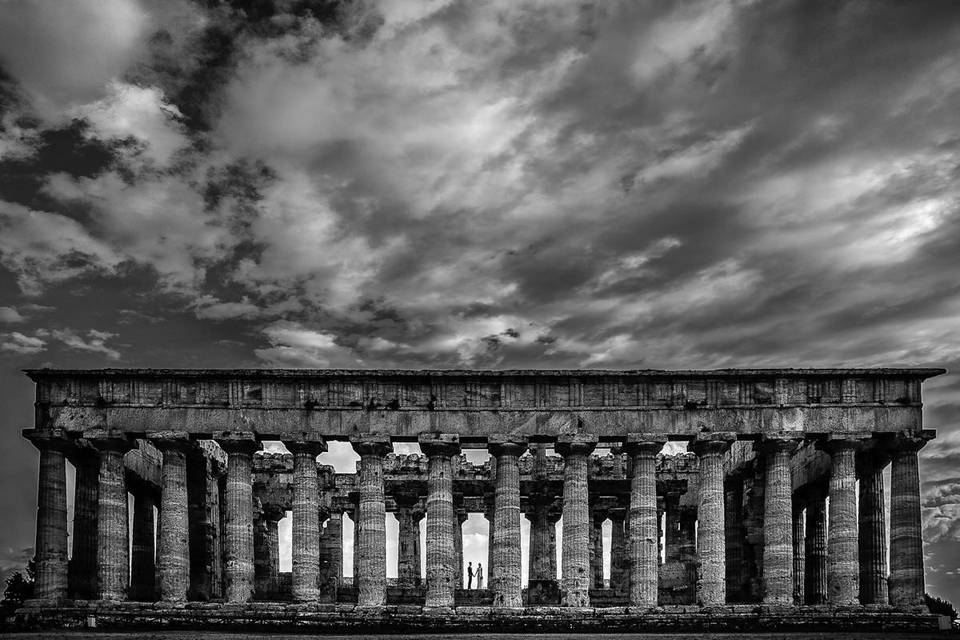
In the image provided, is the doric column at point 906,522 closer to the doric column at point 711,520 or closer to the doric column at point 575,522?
the doric column at point 711,520

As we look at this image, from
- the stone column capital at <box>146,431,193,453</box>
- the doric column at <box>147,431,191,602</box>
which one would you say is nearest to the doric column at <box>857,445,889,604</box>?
the doric column at <box>147,431,191,602</box>

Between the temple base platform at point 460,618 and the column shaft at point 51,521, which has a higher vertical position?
the column shaft at point 51,521

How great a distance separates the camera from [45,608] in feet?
129

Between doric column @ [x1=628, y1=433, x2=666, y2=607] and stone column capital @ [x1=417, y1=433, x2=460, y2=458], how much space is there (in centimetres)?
704

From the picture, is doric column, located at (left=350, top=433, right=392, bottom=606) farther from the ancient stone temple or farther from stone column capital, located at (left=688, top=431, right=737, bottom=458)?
stone column capital, located at (left=688, top=431, right=737, bottom=458)

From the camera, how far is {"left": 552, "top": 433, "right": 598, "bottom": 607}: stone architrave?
41031 millimetres

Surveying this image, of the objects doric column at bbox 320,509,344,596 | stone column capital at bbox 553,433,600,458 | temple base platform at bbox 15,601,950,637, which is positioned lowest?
temple base platform at bbox 15,601,950,637

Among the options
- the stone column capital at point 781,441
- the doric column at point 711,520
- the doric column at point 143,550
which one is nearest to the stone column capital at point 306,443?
the doric column at point 143,550

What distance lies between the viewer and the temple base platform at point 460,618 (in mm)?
37938

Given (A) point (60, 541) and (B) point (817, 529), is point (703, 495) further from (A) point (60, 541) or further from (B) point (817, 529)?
(A) point (60, 541)

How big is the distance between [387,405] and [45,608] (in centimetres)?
1490

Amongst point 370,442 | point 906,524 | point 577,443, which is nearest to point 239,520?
point 370,442

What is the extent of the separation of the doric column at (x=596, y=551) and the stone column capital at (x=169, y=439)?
2361 cm

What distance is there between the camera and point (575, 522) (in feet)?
137
